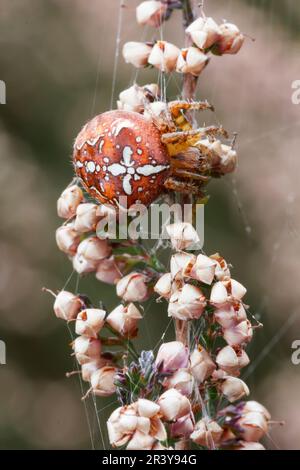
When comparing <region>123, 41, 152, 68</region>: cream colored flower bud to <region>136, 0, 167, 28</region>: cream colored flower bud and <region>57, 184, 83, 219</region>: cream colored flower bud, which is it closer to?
<region>136, 0, 167, 28</region>: cream colored flower bud

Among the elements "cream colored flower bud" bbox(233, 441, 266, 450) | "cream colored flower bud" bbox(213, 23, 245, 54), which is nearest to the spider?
"cream colored flower bud" bbox(213, 23, 245, 54)

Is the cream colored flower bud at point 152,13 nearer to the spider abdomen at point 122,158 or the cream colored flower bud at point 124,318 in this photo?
the spider abdomen at point 122,158

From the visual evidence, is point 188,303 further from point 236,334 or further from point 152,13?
point 152,13
